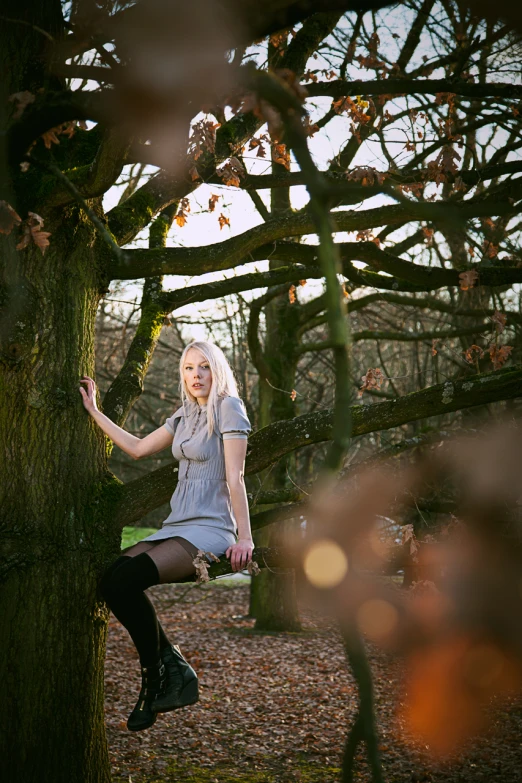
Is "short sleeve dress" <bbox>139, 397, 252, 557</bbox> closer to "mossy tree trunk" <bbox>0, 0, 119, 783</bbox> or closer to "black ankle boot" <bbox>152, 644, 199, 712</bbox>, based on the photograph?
"mossy tree trunk" <bbox>0, 0, 119, 783</bbox>

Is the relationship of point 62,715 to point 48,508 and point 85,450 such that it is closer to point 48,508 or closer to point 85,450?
point 48,508

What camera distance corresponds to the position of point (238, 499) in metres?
3.75

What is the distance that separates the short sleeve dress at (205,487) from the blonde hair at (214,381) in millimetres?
40

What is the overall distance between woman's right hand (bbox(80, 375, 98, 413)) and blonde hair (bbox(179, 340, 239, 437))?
0.52 metres

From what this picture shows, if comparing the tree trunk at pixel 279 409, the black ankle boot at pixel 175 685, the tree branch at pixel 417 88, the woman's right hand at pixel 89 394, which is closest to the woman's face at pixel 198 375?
the woman's right hand at pixel 89 394

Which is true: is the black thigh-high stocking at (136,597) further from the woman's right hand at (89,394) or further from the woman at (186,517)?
the woman's right hand at (89,394)

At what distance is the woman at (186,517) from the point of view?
11.8 feet

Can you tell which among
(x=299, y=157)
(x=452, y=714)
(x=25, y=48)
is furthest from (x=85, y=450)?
(x=452, y=714)

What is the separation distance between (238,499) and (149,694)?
42.7 inches

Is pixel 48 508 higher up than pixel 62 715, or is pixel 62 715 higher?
pixel 48 508

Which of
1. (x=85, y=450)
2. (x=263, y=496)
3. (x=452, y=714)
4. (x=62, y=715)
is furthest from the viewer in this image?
(x=452, y=714)

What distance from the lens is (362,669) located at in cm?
155

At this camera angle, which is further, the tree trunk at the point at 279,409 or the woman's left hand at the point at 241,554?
the tree trunk at the point at 279,409

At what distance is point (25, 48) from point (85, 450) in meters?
2.17
